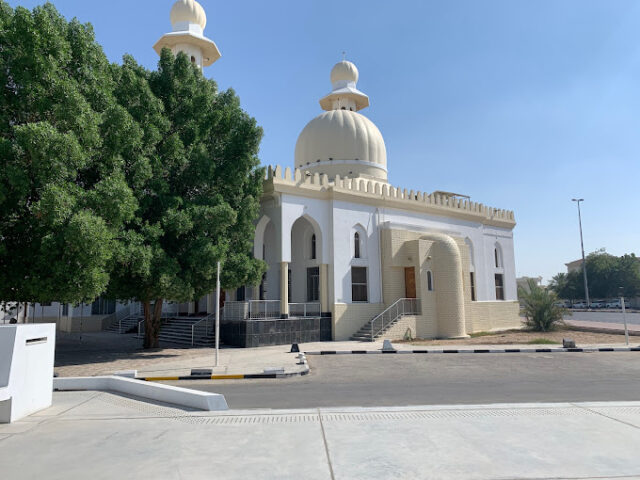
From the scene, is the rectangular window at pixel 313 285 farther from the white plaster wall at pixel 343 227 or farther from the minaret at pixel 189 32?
the minaret at pixel 189 32

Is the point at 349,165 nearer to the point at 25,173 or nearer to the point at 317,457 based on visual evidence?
the point at 25,173

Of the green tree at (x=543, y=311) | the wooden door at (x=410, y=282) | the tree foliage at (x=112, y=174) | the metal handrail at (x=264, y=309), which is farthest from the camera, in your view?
the green tree at (x=543, y=311)

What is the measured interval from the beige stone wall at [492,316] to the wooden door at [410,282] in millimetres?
3712

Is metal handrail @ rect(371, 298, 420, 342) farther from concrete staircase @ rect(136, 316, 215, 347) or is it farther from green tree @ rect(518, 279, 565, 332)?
green tree @ rect(518, 279, 565, 332)

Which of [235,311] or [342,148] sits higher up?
[342,148]

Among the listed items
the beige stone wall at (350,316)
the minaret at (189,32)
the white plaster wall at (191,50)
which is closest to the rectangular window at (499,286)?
the beige stone wall at (350,316)

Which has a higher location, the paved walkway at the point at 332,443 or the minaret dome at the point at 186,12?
the minaret dome at the point at 186,12

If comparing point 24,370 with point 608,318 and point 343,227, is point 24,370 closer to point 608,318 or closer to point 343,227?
point 343,227

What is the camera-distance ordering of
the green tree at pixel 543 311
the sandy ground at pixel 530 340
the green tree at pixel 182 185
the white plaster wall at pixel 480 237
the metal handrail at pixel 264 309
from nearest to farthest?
1. the green tree at pixel 182 185
2. the metal handrail at pixel 264 309
3. the sandy ground at pixel 530 340
4. the white plaster wall at pixel 480 237
5. the green tree at pixel 543 311

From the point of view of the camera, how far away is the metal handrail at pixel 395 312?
814 inches

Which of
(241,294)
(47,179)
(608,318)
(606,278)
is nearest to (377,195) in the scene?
(241,294)

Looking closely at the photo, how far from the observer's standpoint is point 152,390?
7785 millimetres

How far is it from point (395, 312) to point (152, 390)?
51.0 ft

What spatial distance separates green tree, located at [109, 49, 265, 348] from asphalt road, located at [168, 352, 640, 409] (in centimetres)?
456
